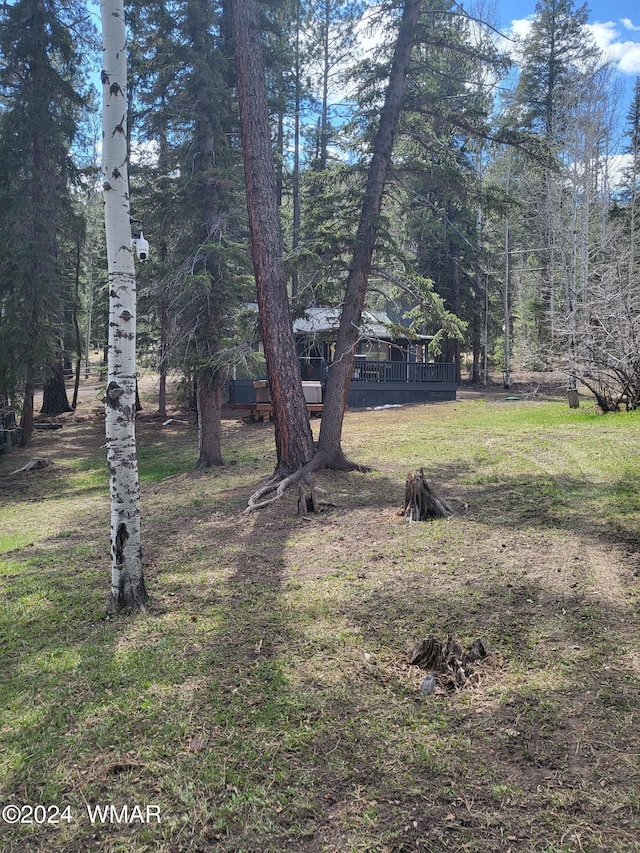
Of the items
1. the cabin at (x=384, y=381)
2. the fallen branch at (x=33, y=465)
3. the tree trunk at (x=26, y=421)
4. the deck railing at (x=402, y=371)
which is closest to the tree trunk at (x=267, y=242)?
the fallen branch at (x=33, y=465)

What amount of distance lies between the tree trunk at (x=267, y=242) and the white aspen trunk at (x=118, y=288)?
13.1 ft

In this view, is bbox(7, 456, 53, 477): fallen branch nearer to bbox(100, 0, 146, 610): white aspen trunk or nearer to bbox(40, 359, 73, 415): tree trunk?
bbox(40, 359, 73, 415): tree trunk

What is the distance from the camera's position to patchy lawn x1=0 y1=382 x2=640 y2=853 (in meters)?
2.28

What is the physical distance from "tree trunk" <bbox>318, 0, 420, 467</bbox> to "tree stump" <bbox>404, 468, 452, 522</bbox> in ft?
8.36

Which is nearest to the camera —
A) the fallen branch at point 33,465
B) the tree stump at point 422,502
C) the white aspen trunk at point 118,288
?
the white aspen trunk at point 118,288

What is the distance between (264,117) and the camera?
787 centimetres

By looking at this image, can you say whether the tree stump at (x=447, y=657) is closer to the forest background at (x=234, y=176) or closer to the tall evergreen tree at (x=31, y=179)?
the forest background at (x=234, y=176)

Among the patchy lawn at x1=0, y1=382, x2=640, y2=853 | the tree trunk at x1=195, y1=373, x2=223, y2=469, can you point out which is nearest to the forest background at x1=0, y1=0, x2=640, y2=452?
the tree trunk at x1=195, y1=373, x2=223, y2=469

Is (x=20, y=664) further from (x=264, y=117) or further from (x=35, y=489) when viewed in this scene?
(x=35, y=489)

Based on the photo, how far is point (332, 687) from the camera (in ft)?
10.3

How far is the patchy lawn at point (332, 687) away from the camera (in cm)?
228

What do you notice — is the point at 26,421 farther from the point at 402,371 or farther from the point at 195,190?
the point at 402,371

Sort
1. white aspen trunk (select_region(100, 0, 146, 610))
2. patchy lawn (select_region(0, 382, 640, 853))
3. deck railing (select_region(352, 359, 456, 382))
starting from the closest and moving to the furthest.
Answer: patchy lawn (select_region(0, 382, 640, 853)) → white aspen trunk (select_region(100, 0, 146, 610)) → deck railing (select_region(352, 359, 456, 382))

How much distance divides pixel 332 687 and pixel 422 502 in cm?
344
